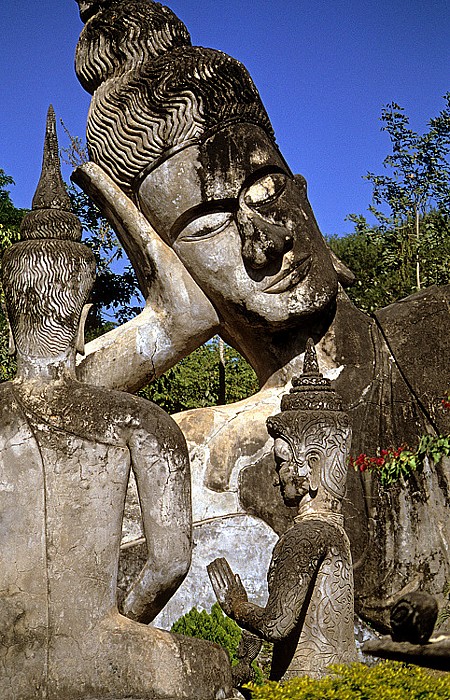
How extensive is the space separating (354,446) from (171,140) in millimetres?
2539

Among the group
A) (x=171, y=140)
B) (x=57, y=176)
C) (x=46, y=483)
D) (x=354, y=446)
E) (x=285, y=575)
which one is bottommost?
(x=285, y=575)

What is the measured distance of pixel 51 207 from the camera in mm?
4652

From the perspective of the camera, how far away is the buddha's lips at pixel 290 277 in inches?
301

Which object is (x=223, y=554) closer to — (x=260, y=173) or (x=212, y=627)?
A: (x=212, y=627)

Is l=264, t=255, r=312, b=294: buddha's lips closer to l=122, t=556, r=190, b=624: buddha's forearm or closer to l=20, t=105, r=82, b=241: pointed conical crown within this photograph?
l=20, t=105, r=82, b=241: pointed conical crown

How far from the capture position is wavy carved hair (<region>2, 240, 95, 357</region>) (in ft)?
14.1

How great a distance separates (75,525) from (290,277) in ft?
13.1

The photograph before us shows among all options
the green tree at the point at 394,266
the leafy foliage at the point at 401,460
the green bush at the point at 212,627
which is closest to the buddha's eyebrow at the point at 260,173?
the leafy foliage at the point at 401,460

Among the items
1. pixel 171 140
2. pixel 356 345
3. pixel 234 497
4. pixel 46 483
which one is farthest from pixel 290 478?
pixel 171 140

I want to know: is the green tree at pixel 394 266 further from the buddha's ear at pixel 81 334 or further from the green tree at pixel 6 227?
the buddha's ear at pixel 81 334

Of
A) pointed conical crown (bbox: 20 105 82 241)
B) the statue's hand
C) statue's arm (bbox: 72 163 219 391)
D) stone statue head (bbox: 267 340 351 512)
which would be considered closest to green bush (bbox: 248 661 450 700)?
the statue's hand

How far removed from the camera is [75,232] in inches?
179

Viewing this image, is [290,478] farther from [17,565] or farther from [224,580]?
[17,565]

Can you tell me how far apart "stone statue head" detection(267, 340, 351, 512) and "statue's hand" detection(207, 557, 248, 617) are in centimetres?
48
